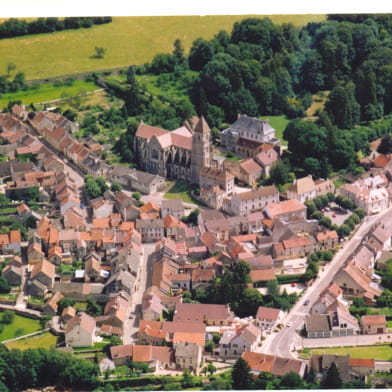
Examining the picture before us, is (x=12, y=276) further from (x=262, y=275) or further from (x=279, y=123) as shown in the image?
(x=279, y=123)

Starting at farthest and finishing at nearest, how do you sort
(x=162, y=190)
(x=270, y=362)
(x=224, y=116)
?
(x=224, y=116) → (x=162, y=190) → (x=270, y=362)

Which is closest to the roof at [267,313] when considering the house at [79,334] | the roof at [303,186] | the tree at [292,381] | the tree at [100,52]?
the tree at [292,381]

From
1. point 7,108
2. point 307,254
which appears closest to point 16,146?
point 7,108

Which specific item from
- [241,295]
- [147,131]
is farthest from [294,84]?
[241,295]

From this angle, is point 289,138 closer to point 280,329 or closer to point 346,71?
point 346,71

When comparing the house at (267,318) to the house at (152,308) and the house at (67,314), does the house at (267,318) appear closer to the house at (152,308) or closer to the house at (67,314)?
the house at (152,308)

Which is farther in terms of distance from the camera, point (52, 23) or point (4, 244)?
point (52, 23)

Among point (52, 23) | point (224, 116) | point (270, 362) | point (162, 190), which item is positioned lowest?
point (270, 362)
